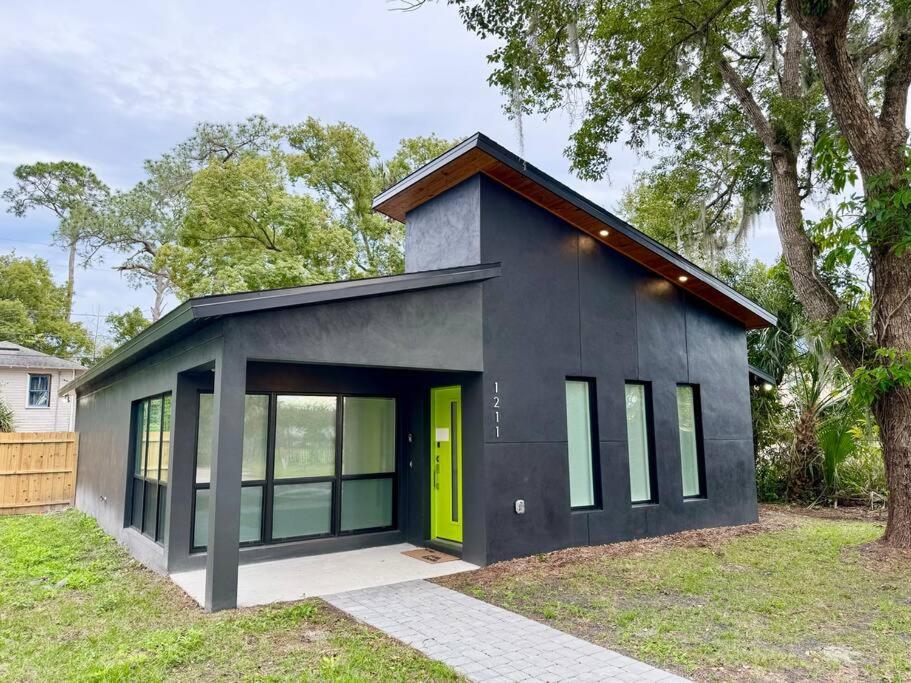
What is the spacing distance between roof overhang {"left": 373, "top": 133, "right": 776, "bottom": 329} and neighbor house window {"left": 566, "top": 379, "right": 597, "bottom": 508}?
2.06 m

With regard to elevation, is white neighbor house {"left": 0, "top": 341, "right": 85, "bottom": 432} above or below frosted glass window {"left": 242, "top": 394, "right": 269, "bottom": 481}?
above

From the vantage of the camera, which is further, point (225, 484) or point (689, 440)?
point (689, 440)

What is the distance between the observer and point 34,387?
743 inches

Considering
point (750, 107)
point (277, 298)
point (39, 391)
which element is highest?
point (750, 107)


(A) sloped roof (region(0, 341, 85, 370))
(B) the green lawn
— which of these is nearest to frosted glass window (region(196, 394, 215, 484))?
(B) the green lawn

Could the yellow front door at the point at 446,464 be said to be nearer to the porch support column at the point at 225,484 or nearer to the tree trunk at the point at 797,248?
the porch support column at the point at 225,484

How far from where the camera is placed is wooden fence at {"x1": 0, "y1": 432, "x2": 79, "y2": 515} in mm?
10984

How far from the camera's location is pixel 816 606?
16.6 feet

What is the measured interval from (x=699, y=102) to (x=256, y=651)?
9.15 meters

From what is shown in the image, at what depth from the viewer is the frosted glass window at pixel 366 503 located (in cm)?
726

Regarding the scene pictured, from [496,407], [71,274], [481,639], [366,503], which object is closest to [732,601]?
[481,639]

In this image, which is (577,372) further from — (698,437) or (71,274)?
(71,274)

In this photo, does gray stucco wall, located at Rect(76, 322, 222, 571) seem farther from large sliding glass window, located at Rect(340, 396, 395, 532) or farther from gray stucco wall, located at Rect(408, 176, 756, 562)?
gray stucco wall, located at Rect(408, 176, 756, 562)

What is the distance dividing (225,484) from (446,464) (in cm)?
306
